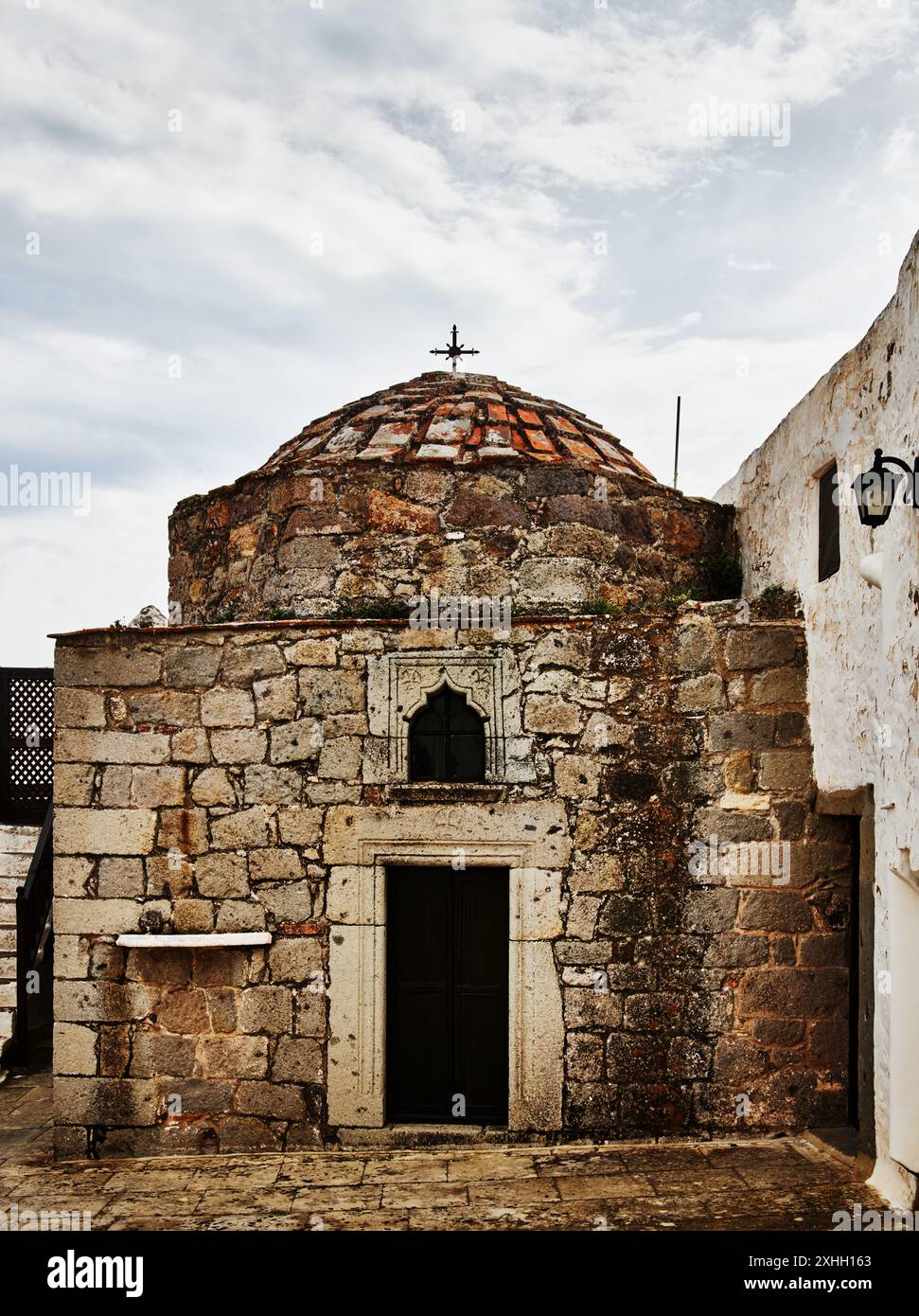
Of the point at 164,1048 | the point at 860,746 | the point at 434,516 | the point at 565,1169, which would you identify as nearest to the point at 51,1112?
the point at 164,1048

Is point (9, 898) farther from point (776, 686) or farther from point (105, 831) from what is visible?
point (776, 686)

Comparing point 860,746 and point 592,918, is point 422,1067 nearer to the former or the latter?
point 592,918

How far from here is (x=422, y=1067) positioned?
19.2 feet

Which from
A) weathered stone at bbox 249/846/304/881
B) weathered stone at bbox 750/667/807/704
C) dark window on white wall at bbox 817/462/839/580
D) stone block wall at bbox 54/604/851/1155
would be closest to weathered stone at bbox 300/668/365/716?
stone block wall at bbox 54/604/851/1155

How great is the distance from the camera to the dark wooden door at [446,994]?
583 centimetres

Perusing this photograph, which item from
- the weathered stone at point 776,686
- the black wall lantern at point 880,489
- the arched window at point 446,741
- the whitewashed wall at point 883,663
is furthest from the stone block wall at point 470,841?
the black wall lantern at point 880,489

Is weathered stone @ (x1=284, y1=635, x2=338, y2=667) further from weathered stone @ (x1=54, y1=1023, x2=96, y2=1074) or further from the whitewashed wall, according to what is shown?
the whitewashed wall

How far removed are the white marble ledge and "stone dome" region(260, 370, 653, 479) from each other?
9.41 feet

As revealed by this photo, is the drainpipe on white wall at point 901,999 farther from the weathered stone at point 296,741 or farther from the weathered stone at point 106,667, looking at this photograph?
the weathered stone at point 106,667

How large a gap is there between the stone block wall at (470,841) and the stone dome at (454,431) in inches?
59.9

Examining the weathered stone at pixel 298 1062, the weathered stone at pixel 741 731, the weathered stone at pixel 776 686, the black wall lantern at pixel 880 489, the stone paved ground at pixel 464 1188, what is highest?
the black wall lantern at pixel 880 489

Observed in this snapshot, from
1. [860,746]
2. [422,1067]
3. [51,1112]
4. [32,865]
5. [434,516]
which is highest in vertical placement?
[434,516]
